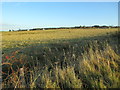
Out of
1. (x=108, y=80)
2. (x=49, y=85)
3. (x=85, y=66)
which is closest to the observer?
(x=49, y=85)

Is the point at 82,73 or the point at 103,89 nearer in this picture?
the point at 103,89

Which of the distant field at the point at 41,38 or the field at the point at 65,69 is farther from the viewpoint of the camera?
the distant field at the point at 41,38

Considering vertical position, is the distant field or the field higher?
the distant field

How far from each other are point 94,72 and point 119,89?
879 millimetres

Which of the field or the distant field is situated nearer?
the field

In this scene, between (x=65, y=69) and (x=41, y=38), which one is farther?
(x=41, y=38)

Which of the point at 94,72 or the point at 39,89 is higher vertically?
the point at 94,72

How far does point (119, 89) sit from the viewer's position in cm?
253

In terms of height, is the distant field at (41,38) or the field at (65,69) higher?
the distant field at (41,38)

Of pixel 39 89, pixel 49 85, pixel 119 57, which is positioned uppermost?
pixel 119 57

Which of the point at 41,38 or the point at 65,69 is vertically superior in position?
the point at 41,38

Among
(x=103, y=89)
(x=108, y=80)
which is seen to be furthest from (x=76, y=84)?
(x=108, y=80)

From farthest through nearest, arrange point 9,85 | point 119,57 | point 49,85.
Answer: point 119,57 < point 9,85 < point 49,85

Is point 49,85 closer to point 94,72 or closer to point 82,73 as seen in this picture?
point 82,73
